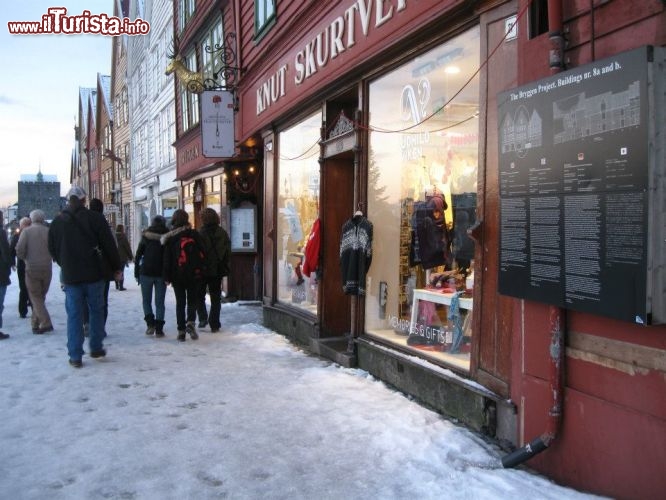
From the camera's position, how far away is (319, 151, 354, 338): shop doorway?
24.6 feet

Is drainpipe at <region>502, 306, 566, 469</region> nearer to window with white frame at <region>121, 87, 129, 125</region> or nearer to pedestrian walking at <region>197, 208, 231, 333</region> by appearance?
pedestrian walking at <region>197, 208, 231, 333</region>

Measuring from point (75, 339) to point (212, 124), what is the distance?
5.85 meters

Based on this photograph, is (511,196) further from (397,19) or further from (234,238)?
(234,238)

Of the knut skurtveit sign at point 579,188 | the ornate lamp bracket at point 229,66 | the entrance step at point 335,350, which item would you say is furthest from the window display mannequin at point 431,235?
the ornate lamp bracket at point 229,66

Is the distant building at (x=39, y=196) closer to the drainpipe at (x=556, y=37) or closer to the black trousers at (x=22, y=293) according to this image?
the black trousers at (x=22, y=293)

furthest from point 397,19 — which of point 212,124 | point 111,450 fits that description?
point 212,124

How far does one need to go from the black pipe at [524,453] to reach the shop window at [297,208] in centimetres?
411

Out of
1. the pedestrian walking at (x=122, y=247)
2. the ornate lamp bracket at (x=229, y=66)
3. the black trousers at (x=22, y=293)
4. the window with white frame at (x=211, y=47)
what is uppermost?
the window with white frame at (x=211, y=47)

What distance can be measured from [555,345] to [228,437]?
2342 mm

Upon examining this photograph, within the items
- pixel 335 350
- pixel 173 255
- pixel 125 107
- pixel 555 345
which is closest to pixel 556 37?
pixel 555 345

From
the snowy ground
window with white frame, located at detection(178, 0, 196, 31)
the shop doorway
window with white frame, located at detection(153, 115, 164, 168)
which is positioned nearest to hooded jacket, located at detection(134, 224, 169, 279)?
the snowy ground

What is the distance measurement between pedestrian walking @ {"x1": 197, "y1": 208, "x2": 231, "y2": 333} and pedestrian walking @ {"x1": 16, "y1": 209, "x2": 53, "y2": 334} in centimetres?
219

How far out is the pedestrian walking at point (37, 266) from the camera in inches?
344

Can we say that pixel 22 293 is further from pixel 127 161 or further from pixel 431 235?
pixel 127 161
